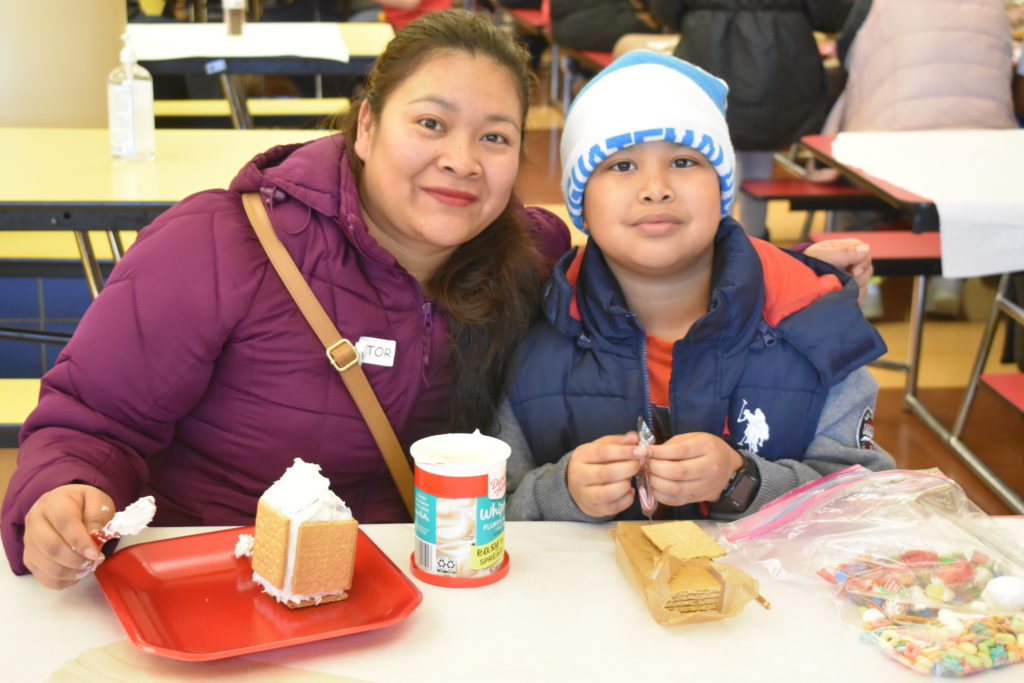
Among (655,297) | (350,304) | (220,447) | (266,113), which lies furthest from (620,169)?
(266,113)

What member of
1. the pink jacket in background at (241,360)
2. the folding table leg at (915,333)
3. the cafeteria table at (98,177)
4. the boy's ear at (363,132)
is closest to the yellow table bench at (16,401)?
the cafeteria table at (98,177)

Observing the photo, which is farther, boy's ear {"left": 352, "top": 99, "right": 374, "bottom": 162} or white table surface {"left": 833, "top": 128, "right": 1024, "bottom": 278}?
white table surface {"left": 833, "top": 128, "right": 1024, "bottom": 278}

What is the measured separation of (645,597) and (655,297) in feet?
Answer: 2.36

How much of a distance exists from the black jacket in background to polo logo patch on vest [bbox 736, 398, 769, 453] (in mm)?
3138

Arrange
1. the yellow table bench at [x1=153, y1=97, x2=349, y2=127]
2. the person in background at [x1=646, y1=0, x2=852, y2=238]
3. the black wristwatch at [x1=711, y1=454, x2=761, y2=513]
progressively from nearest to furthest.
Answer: the black wristwatch at [x1=711, y1=454, x2=761, y2=513]
the person in background at [x1=646, y1=0, x2=852, y2=238]
the yellow table bench at [x1=153, y1=97, x2=349, y2=127]

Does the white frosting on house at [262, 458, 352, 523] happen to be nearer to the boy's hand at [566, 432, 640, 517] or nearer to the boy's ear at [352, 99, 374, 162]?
the boy's hand at [566, 432, 640, 517]

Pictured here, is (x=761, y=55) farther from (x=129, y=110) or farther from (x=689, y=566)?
(x=689, y=566)

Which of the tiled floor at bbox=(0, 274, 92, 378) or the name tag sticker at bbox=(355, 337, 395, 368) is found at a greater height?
the name tag sticker at bbox=(355, 337, 395, 368)

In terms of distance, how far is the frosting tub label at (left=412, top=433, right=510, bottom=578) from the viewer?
1250 mm

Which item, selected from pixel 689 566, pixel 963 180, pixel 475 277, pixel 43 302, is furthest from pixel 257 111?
pixel 689 566

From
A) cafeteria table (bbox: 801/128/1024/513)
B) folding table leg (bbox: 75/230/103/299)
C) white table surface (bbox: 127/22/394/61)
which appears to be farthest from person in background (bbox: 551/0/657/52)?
folding table leg (bbox: 75/230/103/299)

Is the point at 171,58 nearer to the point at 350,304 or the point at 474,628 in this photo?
the point at 350,304

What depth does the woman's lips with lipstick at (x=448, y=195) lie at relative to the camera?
1713mm

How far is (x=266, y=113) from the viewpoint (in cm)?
509
